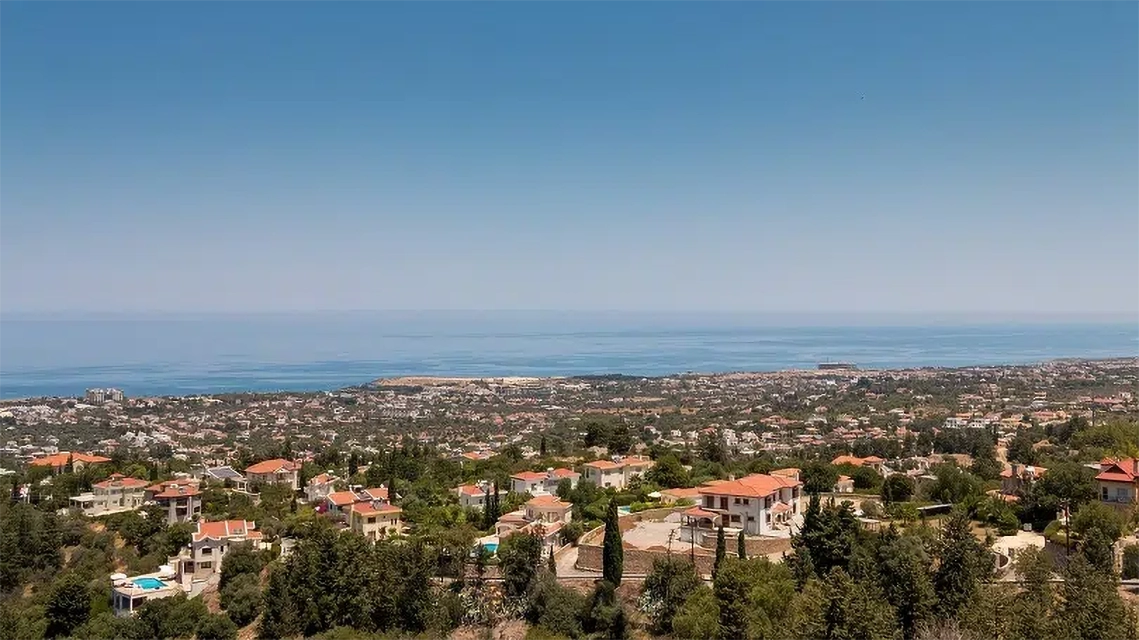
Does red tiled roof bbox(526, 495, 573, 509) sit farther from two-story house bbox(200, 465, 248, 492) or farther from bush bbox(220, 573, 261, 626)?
two-story house bbox(200, 465, 248, 492)

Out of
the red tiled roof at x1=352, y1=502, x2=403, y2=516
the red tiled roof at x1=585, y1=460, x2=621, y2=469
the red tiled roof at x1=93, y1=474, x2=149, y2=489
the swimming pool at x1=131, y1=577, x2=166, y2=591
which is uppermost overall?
the red tiled roof at x1=585, y1=460, x2=621, y2=469

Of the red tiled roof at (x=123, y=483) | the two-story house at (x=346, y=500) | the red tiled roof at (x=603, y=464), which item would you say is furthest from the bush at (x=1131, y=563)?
the red tiled roof at (x=123, y=483)

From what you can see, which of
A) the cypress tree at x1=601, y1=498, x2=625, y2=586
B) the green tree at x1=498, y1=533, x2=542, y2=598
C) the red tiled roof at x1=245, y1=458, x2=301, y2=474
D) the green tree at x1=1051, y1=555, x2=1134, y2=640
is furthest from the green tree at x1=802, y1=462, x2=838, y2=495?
the red tiled roof at x1=245, y1=458, x2=301, y2=474

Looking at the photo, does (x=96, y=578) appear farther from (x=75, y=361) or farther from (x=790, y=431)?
(x=75, y=361)

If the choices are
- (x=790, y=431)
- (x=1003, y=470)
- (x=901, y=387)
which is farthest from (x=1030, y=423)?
(x=901, y=387)

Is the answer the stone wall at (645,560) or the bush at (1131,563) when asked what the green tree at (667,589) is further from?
the bush at (1131,563)

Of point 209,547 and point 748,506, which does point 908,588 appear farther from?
point 209,547

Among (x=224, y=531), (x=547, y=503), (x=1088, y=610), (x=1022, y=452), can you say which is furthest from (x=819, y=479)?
(x=224, y=531)
